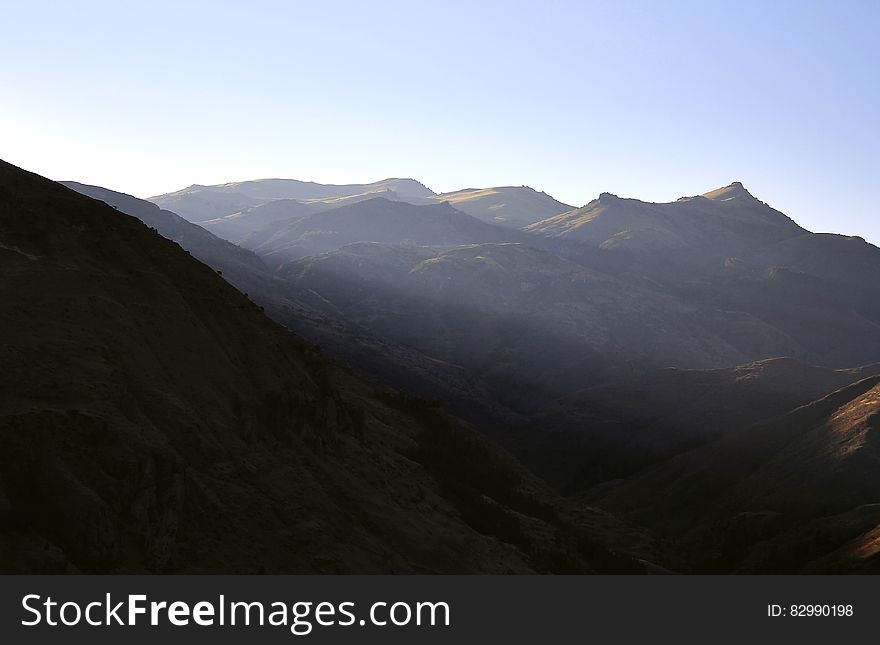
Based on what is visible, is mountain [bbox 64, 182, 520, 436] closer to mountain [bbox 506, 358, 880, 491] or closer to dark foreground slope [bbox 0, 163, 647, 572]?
mountain [bbox 506, 358, 880, 491]

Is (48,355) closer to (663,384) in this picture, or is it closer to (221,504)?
(221,504)

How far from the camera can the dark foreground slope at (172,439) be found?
24984 mm

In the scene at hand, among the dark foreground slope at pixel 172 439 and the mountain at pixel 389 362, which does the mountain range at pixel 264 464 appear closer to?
the dark foreground slope at pixel 172 439

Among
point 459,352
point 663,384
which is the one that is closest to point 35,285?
point 663,384

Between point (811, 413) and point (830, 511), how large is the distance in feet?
75.9

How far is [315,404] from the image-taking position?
39.4 m

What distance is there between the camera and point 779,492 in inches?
2820

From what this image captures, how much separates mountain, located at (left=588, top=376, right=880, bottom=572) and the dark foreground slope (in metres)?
20.3

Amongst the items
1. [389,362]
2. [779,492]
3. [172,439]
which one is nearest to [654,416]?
[779,492]

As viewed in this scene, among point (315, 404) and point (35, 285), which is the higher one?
point (35, 285)

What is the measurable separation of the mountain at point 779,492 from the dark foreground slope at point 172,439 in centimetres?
2026

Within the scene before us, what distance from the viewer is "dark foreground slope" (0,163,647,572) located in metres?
25.0

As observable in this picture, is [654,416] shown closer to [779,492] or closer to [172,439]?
[779,492]

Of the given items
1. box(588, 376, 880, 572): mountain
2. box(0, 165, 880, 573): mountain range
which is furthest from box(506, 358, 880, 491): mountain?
box(0, 165, 880, 573): mountain range
